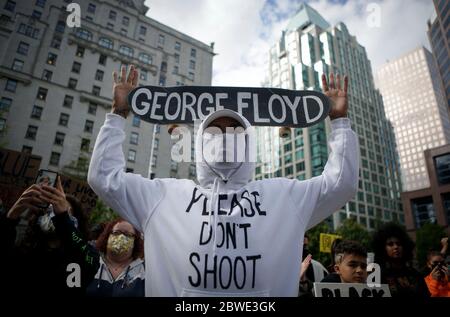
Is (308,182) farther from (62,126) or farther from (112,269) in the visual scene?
(62,126)

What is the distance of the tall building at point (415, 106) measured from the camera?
4473 inches

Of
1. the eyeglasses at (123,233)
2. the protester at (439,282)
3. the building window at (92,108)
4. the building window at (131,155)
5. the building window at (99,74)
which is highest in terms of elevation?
the building window at (99,74)

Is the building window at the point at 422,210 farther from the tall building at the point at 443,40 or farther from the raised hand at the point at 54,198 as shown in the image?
the raised hand at the point at 54,198

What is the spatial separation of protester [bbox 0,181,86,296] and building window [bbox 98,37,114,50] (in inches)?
1756

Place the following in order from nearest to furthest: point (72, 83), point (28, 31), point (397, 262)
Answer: point (397, 262) < point (28, 31) < point (72, 83)

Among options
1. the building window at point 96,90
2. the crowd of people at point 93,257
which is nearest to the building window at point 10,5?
the building window at point 96,90

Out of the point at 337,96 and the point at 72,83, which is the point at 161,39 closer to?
the point at 72,83

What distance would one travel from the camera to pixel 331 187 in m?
1.94

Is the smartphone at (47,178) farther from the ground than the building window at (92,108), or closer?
closer

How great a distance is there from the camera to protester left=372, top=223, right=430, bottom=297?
383 centimetres

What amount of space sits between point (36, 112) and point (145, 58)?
17620 millimetres

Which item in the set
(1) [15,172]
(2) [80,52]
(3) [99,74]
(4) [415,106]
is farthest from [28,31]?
(4) [415,106]

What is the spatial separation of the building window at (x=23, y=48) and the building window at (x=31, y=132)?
32.3 feet

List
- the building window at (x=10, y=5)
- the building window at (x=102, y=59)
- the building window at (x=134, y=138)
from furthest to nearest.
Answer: the building window at (x=102, y=59) → the building window at (x=134, y=138) → the building window at (x=10, y=5)
